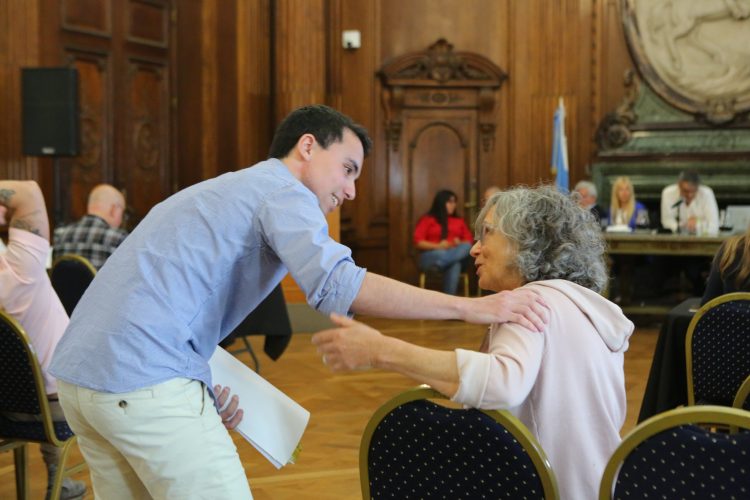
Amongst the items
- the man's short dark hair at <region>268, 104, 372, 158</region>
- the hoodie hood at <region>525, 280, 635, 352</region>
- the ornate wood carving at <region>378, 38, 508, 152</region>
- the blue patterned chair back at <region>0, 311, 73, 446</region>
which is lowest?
the blue patterned chair back at <region>0, 311, 73, 446</region>

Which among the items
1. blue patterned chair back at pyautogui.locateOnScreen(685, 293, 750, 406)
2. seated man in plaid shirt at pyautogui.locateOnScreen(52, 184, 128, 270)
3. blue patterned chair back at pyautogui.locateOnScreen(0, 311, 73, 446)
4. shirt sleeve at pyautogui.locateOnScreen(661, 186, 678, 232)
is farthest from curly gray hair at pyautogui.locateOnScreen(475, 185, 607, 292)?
shirt sleeve at pyautogui.locateOnScreen(661, 186, 678, 232)

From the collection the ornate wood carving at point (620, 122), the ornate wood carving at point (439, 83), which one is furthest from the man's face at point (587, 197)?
the ornate wood carving at point (439, 83)

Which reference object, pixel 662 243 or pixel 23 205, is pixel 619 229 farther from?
pixel 23 205

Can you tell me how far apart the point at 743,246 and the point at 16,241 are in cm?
280

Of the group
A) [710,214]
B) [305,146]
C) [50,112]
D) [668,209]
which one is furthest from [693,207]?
[305,146]

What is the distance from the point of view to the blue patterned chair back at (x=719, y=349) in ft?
11.1

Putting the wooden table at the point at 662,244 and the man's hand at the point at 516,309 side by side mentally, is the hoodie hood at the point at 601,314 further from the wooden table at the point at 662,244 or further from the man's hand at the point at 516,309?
the wooden table at the point at 662,244

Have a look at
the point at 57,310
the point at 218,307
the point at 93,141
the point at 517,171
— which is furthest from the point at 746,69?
the point at 218,307

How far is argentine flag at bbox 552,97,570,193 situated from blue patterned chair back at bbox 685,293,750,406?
22.6ft

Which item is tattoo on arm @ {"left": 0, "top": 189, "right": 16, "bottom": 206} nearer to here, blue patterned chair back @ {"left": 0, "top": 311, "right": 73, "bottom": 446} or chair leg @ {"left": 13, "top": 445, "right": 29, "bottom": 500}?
blue patterned chair back @ {"left": 0, "top": 311, "right": 73, "bottom": 446}

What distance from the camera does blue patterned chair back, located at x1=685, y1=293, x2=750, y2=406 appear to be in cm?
338

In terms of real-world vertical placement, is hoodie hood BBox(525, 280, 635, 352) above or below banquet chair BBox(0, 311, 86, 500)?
above

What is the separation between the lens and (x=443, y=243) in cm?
941

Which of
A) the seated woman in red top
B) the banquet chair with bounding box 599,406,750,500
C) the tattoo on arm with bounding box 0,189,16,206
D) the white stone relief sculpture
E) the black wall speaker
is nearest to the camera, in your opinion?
the banquet chair with bounding box 599,406,750,500
